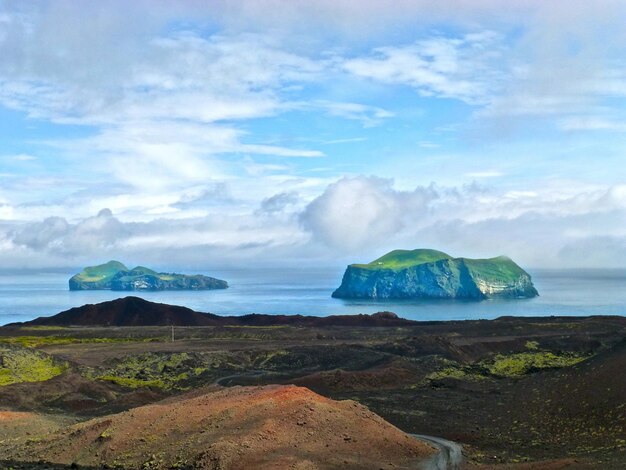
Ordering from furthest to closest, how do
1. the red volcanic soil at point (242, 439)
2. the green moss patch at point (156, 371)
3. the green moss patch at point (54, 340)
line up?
the green moss patch at point (54, 340)
the green moss patch at point (156, 371)
the red volcanic soil at point (242, 439)

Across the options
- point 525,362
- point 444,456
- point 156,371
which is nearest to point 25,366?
point 156,371

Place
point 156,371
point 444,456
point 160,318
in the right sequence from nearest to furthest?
point 444,456 → point 156,371 → point 160,318

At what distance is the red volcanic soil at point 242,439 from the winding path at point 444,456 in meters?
0.76

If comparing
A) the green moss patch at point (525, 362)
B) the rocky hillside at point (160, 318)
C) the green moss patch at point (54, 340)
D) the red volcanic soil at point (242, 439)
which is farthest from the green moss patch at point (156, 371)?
the rocky hillside at point (160, 318)

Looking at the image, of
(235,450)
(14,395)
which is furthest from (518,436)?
(14,395)

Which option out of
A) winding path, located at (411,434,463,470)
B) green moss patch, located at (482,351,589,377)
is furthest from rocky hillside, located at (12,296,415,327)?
winding path, located at (411,434,463,470)

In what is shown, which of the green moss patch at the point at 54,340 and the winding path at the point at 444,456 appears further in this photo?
the green moss patch at the point at 54,340

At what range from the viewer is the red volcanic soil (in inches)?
1435

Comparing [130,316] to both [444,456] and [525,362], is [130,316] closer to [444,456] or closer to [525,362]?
[525,362]

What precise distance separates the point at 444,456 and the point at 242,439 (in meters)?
11.9

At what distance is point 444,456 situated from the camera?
40.4 metres

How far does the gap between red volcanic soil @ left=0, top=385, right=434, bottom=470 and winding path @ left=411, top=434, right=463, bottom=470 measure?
2.49 ft

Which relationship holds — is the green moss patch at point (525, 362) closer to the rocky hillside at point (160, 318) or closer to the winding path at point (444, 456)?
the winding path at point (444, 456)

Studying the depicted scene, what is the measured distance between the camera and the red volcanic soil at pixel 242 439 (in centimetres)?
3644
